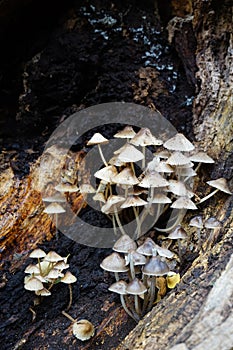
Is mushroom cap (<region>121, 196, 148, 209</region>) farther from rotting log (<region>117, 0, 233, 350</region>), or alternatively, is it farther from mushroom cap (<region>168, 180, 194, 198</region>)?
rotting log (<region>117, 0, 233, 350</region>)

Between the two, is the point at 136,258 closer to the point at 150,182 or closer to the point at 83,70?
the point at 150,182

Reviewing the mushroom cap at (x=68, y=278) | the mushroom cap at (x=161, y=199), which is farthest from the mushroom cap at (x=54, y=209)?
the mushroom cap at (x=161, y=199)

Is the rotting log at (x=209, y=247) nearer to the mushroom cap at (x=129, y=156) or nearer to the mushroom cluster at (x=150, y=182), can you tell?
the mushroom cluster at (x=150, y=182)

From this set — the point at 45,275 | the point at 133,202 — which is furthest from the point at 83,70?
the point at 45,275

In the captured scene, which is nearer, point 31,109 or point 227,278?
point 227,278

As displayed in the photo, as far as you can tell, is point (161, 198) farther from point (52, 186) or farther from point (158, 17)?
point (158, 17)

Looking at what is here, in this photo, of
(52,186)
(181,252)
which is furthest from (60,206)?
(181,252)
